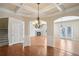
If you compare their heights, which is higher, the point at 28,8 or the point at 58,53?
the point at 28,8

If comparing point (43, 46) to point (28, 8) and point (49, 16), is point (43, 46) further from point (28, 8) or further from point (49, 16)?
point (28, 8)

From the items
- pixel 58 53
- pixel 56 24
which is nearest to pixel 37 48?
pixel 58 53

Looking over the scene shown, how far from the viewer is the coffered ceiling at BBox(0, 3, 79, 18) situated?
1.74 m

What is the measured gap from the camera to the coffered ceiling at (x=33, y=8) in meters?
1.74

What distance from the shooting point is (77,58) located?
1.75m

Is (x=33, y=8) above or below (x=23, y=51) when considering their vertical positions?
above

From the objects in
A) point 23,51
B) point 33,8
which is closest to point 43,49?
point 23,51

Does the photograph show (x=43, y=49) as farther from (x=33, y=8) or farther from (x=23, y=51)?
(x=33, y=8)

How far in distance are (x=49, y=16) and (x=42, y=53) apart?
550mm

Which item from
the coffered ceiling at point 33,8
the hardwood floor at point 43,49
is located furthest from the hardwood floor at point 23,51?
the coffered ceiling at point 33,8

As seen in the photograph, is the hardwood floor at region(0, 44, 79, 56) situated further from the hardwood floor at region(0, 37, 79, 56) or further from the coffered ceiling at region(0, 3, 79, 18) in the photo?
the coffered ceiling at region(0, 3, 79, 18)

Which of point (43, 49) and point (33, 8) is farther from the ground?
point (33, 8)

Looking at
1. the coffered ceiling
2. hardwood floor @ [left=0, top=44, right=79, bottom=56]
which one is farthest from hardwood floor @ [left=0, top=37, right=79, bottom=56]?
the coffered ceiling

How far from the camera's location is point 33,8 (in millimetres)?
1771
